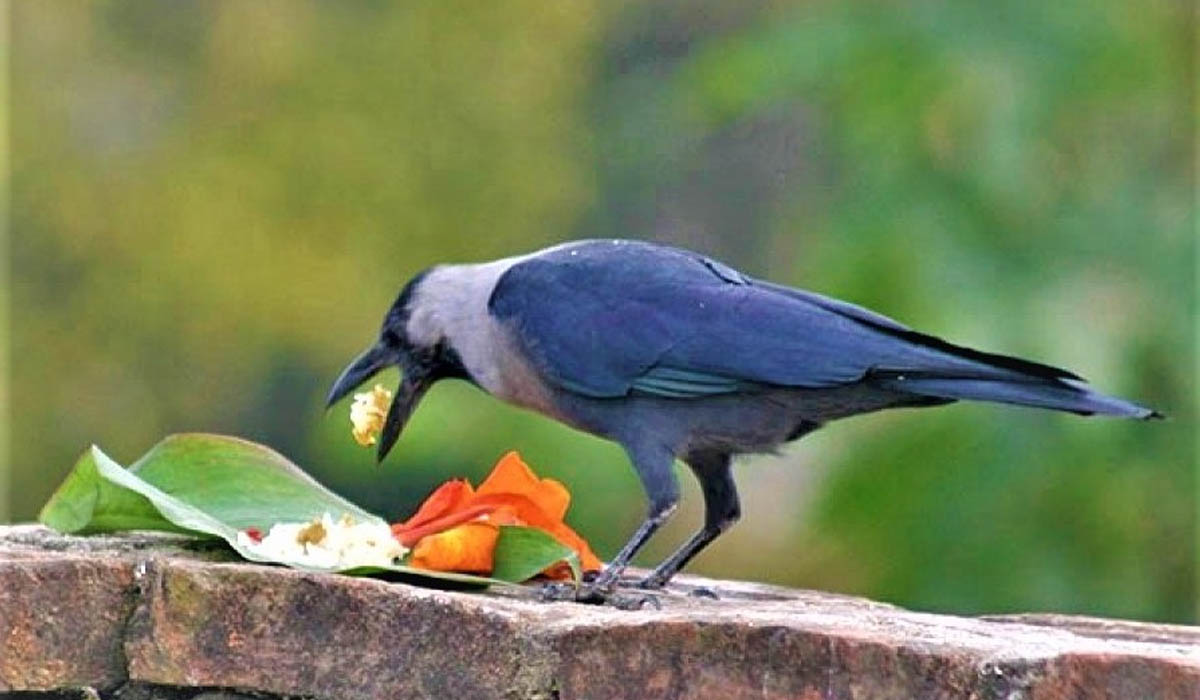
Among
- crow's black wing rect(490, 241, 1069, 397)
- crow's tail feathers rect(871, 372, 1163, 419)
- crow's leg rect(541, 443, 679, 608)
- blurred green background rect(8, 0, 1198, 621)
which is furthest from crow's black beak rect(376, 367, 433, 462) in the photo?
blurred green background rect(8, 0, 1198, 621)

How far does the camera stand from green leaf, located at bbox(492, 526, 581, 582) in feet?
14.5

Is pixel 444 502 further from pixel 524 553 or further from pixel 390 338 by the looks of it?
pixel 390 338

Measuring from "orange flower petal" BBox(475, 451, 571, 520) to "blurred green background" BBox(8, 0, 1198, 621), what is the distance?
3.83 m

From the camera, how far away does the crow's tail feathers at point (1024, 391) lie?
455cm

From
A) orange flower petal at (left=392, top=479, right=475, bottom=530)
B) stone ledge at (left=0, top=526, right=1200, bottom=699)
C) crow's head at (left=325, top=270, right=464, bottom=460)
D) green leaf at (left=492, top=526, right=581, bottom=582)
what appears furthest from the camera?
crow's head at (left=325, top=270, right=464, bottom=460)

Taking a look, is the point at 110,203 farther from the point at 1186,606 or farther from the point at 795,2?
the point at 1186,606

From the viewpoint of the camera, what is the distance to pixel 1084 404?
460 centimetres

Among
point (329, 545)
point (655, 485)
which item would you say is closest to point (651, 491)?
point (655, 485)

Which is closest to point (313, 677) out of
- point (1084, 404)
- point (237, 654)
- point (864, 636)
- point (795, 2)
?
point (237, 654)

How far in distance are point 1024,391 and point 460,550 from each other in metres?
1.08

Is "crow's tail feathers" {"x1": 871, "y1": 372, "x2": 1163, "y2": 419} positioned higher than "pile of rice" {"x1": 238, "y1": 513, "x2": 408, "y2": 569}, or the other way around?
"crow's tail feathers" {"x1": 871, "y1": 372, "x2": 1163, "y2": 419}

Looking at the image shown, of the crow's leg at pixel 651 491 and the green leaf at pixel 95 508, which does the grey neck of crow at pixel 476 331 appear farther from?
the green leaf at pixel 95 508

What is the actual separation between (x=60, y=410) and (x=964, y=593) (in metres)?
7.48

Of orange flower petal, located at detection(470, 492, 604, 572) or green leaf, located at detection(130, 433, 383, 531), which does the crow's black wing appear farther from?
green leaf, located at detection(130, 433, 383, 531)
